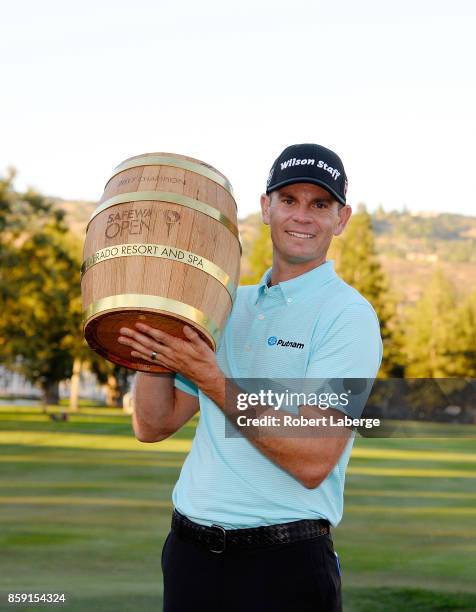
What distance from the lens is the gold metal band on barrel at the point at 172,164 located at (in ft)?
13.0

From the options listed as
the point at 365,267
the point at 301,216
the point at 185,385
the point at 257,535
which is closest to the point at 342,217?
the point at 301,216

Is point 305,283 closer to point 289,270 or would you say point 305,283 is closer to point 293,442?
point 289,270

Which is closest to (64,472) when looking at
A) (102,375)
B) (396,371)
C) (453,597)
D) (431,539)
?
(431,539)

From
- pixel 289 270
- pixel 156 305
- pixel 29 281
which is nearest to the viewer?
pixel 156 305

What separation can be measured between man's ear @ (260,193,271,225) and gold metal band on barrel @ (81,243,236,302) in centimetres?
58

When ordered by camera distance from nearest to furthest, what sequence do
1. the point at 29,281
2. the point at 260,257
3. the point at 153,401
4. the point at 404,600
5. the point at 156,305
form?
the point at 156,305
the point at 153,401
the point at 404,600
the point at 29,281
the point at 260,257

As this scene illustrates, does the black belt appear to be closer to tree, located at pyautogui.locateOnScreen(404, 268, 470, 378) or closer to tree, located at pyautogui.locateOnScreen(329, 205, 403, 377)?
tree, located at pyautogui.locateOnScreen(404, 268, 470, 378)

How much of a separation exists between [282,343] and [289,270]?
380 mm

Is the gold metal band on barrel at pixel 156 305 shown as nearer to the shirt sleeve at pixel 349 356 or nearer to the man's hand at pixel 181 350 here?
the man's hand at pixel 181 350

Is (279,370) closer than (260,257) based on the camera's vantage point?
Yes

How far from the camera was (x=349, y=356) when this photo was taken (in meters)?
3.87

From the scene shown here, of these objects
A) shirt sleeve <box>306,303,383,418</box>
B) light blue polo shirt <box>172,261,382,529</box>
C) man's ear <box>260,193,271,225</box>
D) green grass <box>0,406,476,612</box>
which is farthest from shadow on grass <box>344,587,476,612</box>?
shirt sleeve <box>306,303,383,418</box>

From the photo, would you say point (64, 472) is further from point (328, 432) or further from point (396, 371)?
point (396, 371)

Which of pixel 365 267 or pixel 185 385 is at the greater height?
pixel 365 267
